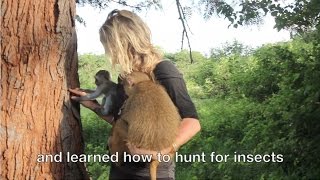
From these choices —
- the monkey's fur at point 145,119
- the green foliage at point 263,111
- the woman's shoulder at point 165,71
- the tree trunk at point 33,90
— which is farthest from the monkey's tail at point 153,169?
the green foliage at point 263,111

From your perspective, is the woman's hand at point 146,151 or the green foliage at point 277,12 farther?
the green foliage at point 277,12

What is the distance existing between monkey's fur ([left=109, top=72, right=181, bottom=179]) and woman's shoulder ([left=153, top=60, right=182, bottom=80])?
0.06m

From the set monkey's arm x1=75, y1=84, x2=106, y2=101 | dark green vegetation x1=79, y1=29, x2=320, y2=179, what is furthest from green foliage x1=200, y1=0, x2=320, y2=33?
monkey's arm x1=75, y1=84, x2=106, y2=101

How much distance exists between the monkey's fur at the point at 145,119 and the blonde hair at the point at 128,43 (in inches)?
3.1

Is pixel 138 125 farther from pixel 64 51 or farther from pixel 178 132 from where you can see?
pixel 64 51

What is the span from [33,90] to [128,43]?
0.50m

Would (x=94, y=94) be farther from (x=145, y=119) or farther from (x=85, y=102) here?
(x=145, y=119)

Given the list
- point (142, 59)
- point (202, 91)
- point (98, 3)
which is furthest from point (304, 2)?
point (202, 91)

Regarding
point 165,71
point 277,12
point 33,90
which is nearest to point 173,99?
point 165,71

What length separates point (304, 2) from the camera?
4836mm

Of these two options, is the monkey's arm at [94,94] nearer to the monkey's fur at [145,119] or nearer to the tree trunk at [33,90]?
the tree trunk at [33,90]

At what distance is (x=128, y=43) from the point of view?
1.90 meters

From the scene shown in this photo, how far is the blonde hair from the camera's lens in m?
1.89

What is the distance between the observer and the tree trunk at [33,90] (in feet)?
6.61
